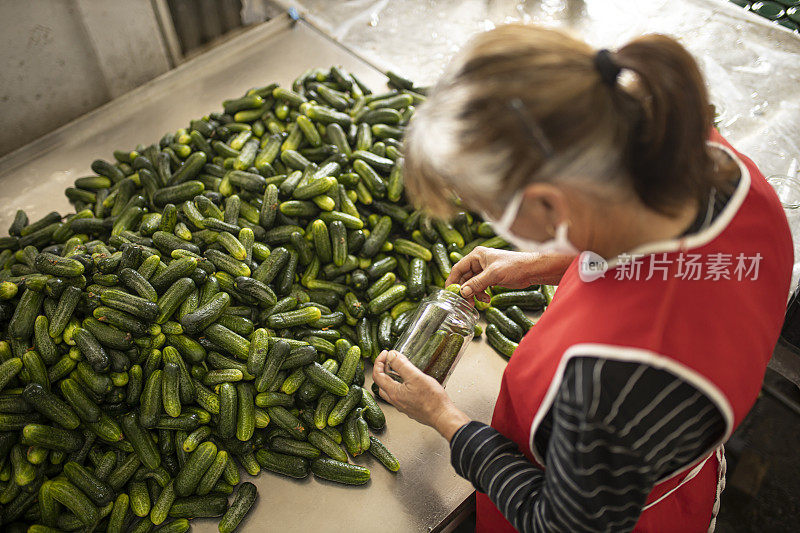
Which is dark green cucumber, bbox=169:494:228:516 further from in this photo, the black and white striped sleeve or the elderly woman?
the black and white striped sleeve

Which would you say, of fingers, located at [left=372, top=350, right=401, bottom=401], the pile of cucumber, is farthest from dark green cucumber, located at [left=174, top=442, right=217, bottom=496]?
fingers, located at [left=372, top=350, right=401, bottom=401]

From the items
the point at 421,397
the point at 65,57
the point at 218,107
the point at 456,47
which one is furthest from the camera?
the point at 456,47

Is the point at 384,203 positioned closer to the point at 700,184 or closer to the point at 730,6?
the point at 700,184

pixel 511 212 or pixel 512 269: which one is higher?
pixel 511 212

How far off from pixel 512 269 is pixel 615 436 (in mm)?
1120

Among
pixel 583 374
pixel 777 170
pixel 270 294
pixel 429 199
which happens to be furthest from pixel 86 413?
pixel 777 170

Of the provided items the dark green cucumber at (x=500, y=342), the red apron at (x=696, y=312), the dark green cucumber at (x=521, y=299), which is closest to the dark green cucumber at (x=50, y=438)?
the red apron at (x=696, y=312)

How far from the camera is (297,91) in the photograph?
3.82m

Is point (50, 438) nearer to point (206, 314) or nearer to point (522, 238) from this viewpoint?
point (206, 314)

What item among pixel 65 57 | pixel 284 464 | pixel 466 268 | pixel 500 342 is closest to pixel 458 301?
pixel 466 268

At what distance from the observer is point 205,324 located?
8.08 ft

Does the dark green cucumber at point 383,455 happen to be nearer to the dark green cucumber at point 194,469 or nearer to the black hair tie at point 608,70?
the dark green cucumber at point 194,469

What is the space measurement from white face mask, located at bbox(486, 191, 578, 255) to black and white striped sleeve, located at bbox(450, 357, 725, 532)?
0.28m

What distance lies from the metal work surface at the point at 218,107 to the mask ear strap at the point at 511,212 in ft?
5.02
